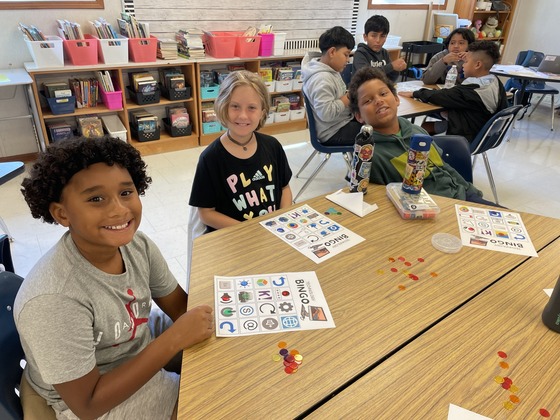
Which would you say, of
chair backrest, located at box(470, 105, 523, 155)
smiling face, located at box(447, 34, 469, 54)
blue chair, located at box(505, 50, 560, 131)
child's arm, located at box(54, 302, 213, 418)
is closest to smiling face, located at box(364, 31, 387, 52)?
smiling face, located at box(447, 34, 469, 54)

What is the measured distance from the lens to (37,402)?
3.02ft

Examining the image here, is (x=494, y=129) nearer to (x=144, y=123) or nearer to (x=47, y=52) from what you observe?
(x=144, y=123)

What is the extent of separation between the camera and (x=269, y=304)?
1048mm

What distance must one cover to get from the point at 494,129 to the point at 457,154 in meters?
1.00

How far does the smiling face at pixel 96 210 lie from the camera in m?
0.91

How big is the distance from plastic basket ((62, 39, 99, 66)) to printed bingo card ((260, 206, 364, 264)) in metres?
2.68

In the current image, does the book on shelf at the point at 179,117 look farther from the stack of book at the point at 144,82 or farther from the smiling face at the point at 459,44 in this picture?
the smiling face at the point at 459,44

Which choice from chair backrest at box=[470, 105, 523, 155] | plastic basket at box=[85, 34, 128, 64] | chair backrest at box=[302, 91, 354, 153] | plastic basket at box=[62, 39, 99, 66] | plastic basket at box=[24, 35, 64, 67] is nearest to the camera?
chair backrest at box=[470, 105, 523, 155]

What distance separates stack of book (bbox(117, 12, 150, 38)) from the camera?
3389mm

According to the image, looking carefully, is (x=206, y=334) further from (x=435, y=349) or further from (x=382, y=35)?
(x=382, y=35)

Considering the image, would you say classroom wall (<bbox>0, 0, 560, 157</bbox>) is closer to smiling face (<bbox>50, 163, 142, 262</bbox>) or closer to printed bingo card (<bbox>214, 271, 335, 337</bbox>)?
smiling face (<bbox>50, 163, 142, 262</bbox>)

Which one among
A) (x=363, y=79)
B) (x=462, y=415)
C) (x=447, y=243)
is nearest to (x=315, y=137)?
(x=363, y=79)

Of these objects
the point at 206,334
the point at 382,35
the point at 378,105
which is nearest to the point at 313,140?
the point at 378,105

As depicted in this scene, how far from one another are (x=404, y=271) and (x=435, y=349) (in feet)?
0.96
